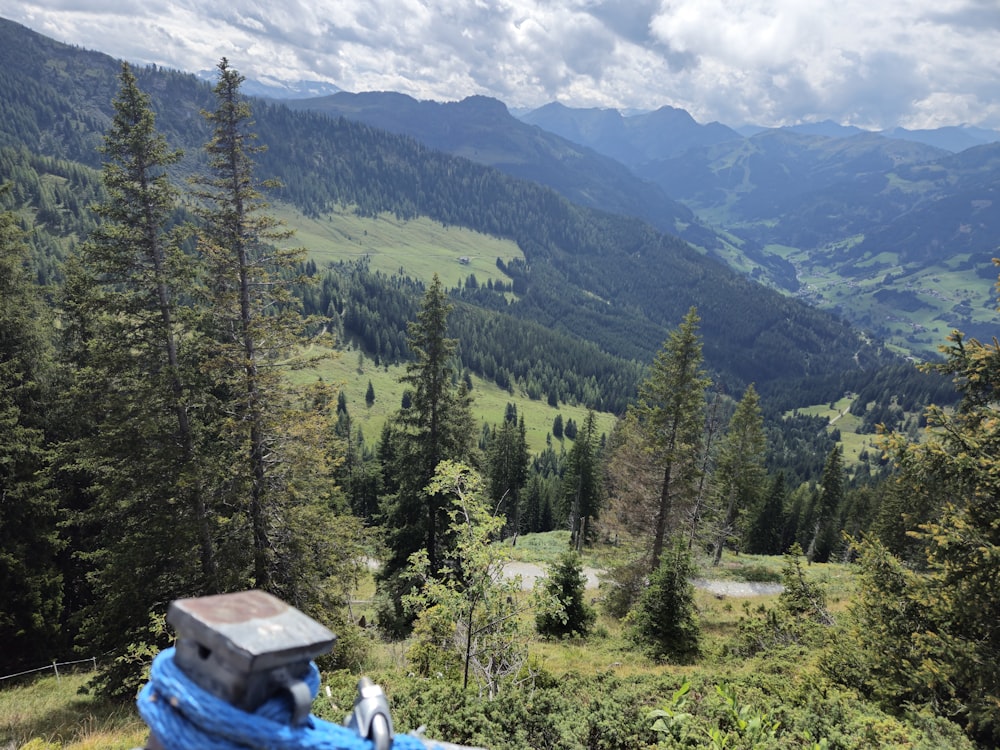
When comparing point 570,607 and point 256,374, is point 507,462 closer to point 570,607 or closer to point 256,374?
point 570,607

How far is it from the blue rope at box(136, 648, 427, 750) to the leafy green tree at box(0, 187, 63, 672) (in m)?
21.5

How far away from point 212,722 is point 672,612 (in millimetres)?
18902

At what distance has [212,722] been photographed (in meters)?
1.78

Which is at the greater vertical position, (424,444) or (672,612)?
(424,444)

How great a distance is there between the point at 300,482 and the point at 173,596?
478cm

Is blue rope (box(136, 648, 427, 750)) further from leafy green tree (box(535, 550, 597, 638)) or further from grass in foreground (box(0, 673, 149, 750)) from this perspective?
leafy green tree (box(535, 550, 597, 638))

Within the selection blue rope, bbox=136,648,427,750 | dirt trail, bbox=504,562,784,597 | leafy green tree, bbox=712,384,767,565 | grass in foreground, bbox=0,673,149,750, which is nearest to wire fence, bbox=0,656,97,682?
grass in foreground, bbox=0,673,149,750

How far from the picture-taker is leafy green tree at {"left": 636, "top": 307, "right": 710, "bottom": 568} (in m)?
23.8

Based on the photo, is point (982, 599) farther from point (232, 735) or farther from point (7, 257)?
point (7, 257)

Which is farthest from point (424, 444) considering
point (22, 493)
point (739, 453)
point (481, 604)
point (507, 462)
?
point (739, 453)

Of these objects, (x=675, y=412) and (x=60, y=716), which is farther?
(x=675, y=412)

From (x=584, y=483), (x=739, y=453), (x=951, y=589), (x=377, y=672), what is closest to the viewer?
(x=951, y=589)

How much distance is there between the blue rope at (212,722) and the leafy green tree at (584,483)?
48.8m

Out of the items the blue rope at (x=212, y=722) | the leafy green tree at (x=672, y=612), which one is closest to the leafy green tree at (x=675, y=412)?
the leafy green tree at (x=672, y=612)
